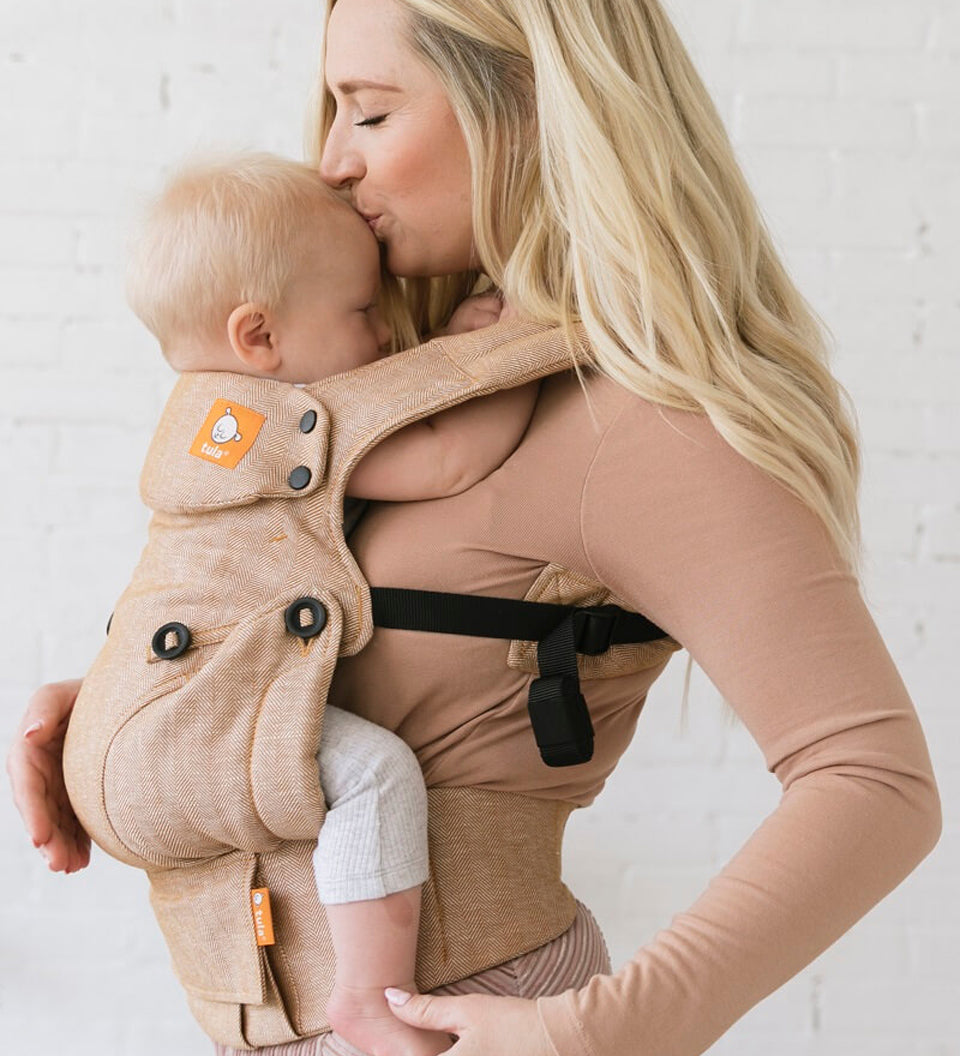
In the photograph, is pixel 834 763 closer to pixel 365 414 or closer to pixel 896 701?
pixel 896 701

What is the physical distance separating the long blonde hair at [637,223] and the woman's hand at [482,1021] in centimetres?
42

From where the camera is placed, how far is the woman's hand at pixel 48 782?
126cm

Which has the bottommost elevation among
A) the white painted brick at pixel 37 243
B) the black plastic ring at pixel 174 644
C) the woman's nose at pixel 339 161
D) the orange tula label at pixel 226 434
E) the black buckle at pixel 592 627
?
the black plastic ring at pixel 174 644

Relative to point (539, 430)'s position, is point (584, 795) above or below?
below

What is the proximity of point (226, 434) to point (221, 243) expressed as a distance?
0.19 m

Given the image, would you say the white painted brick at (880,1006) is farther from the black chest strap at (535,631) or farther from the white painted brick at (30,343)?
the white painted brick at (30,343)

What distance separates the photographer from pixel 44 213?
2.17 metres

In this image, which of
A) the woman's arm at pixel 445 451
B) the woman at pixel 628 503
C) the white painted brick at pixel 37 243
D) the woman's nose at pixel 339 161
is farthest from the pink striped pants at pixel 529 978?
the white painted brick at pixel 37 243

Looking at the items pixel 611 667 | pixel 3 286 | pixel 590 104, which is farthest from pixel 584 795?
pixel 3 286

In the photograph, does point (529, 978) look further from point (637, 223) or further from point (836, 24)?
point (836, 24)

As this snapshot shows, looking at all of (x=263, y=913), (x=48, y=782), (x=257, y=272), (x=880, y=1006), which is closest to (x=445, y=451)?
(x=257, y=272)

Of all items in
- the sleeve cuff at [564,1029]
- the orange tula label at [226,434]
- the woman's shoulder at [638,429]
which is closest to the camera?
the sleeve cuff at [564,1029]

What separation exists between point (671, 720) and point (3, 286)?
1331mm

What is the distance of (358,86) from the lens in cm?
120
